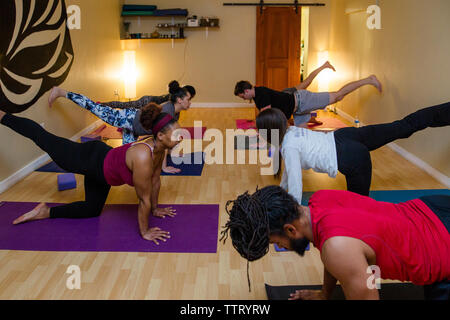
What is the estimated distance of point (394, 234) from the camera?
1.33 metres

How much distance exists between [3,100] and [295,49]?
16.0ft

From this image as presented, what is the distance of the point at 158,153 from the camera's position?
2611mm

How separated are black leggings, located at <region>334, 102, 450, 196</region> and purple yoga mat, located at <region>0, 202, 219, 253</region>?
936mm

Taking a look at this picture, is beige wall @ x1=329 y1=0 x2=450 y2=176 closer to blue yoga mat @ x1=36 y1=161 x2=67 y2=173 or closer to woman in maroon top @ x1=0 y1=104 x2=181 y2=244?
woman in maroon top @ x1=0 y1=104 x2=181 y2=244

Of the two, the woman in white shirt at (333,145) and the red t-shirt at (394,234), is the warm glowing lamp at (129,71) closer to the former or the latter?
the woman in white shirt at (333,145)

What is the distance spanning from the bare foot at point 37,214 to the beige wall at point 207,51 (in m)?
4.74

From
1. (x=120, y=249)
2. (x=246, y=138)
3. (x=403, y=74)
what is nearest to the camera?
(x=120, y=249)

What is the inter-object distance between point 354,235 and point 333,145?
155cm

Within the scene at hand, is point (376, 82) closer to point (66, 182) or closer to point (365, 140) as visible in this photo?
point (365, 140)

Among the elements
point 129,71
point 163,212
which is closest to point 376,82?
point 163,212

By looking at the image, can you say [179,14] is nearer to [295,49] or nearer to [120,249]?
[295,49]

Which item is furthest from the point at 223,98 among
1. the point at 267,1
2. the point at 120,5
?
the point at 120,5

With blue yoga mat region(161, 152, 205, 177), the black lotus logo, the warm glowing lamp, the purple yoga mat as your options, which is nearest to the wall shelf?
the warm glowing lamp

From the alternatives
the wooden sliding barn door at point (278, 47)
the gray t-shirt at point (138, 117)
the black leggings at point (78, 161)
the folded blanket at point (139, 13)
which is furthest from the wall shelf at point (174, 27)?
the black leggings at point (78, 161)
